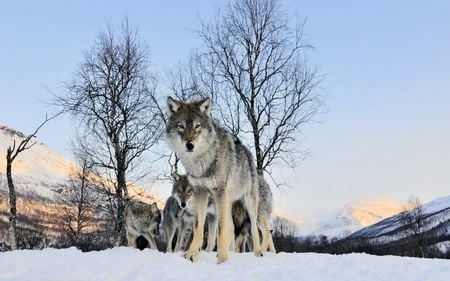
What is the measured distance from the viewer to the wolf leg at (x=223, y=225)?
8.56 m

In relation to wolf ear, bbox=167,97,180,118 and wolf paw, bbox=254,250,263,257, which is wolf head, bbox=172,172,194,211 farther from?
wolf ear, bbox=167,97,180,118

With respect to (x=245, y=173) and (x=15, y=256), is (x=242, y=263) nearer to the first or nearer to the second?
(x=245, y=173)

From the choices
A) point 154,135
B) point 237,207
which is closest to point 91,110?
point 154,135

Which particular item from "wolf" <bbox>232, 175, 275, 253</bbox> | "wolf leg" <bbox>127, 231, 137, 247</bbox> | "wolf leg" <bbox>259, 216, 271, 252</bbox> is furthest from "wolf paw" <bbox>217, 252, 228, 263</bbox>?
"wolf leg" <bbox>127, 231, 137, 247</bbox>

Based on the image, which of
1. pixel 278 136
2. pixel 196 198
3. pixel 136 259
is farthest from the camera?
pixel 278 136

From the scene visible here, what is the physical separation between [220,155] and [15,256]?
440 centimetres

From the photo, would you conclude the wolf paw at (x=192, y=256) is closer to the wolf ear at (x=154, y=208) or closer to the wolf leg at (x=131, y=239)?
the wolf ear at (x=154, y=208)

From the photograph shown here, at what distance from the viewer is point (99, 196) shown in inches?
978

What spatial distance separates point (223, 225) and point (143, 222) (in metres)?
5.30

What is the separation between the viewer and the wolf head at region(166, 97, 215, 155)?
8.54 m

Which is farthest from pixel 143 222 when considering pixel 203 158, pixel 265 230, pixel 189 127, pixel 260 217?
pixel 189 127

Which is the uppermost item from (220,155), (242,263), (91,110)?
(91,110)

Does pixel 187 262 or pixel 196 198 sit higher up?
pixel 196 198

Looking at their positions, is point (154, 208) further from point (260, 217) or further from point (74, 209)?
point (74, 209)
